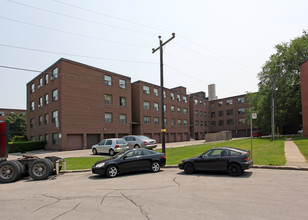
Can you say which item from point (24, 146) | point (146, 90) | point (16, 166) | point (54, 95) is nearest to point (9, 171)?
point (16, 166)

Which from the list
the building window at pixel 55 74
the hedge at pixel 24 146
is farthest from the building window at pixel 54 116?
the building window at pixel 55 74

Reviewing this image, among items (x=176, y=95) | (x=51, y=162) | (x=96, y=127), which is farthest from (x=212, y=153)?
(x=176, y=95)

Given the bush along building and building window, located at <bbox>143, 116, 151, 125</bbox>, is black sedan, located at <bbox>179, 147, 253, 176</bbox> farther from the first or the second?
building window, located at <bbox>143, 116, 151, 125</bbox>

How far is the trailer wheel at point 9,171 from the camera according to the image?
31.5 feet

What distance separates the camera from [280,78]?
3788 centimetres

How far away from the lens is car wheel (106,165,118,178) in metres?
9.91

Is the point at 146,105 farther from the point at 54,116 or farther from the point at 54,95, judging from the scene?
the point at 54,116

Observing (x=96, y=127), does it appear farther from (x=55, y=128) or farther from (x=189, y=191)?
(x=189, y=191)

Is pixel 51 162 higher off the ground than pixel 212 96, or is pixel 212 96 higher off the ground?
pixel 212 96

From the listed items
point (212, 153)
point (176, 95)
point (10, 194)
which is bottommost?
point (10, 194)

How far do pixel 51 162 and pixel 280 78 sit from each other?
39988mm

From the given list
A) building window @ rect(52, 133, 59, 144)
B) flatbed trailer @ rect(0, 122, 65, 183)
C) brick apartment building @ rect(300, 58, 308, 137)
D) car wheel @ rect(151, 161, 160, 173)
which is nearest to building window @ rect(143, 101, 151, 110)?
building window @ rect(52, 133, 59, 144)

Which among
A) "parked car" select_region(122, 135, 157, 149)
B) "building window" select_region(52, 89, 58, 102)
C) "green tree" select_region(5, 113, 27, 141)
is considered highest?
"building window" select_region(52, 89, 58, 102)

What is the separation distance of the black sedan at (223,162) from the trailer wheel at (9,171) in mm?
7649
